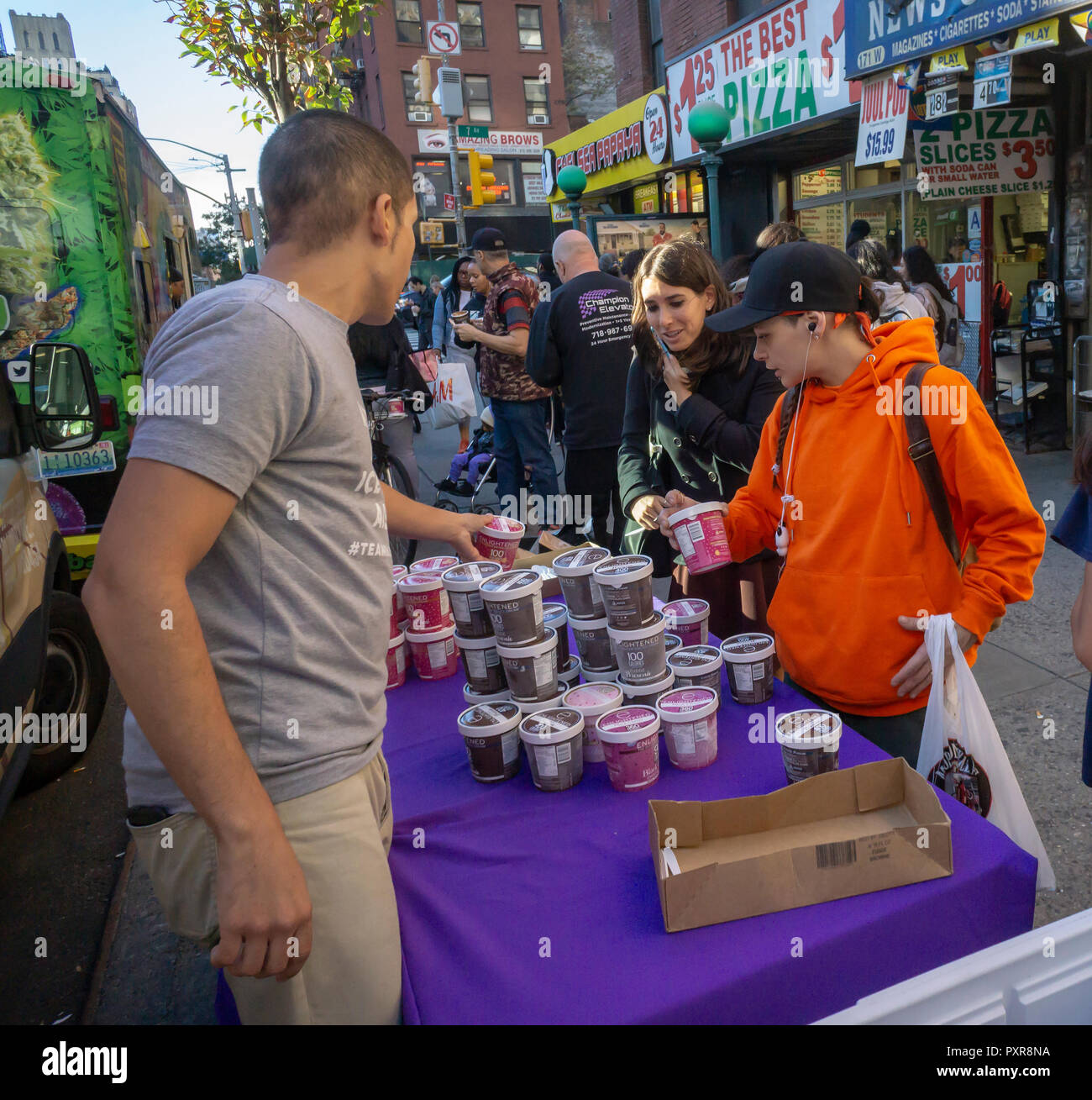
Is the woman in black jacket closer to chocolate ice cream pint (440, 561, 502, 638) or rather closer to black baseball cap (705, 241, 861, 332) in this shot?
black baseball cap (705, 241, 861, 332)

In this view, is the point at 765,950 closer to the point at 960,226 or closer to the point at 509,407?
the point at 509,407

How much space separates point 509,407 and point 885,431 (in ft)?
17.2

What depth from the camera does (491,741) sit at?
2.28 meters

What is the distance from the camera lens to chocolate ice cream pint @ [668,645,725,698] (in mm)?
2482

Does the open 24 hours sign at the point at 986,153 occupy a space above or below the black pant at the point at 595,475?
above

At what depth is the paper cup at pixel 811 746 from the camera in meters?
2.05

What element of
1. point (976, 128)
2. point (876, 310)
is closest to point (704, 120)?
point (976, 128)

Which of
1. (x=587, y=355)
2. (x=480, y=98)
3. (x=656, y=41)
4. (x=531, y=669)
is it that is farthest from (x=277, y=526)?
(x=480, y=98)

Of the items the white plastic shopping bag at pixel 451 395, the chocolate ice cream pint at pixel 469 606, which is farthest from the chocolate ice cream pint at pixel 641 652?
the white plastic shopping bag at pixel 451 395

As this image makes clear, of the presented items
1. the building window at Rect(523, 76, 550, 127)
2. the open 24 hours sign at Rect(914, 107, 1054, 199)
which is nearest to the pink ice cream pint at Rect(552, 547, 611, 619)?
the open 24 hours sign at Rect(914, 107, 1054, 199)

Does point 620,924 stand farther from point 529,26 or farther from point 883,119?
point 529,26

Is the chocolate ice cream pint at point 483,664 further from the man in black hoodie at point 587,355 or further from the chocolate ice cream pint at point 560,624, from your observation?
the man in black hoodie at point 587,355

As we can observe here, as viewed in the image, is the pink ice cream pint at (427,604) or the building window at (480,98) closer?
the pink ice cream pint at (427,604)

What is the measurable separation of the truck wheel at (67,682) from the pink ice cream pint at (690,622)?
3.21 meters
